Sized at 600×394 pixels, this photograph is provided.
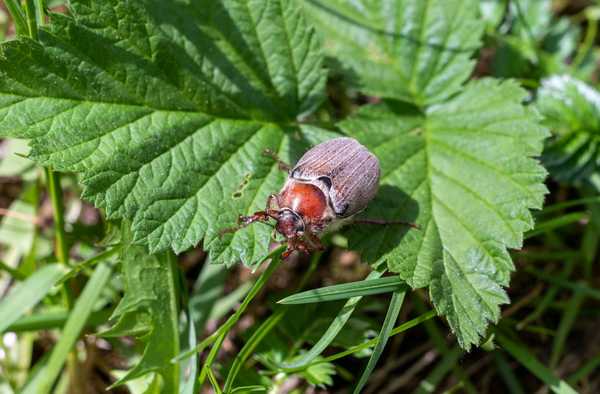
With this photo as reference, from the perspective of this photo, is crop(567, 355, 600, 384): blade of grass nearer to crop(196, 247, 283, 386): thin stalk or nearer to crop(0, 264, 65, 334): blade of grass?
crop(196, 247, 283, 386): thin stalk

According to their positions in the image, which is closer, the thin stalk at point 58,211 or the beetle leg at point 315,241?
the beetle leg at point 315,241

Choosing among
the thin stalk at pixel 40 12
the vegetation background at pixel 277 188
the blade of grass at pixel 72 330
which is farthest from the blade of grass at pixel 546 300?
the thin stalk at pixel 40 12

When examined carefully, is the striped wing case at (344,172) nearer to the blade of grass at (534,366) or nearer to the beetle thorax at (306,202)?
the beetle thorax at (306,202)

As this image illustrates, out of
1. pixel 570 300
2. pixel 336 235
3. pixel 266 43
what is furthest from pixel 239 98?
pixel 570 300

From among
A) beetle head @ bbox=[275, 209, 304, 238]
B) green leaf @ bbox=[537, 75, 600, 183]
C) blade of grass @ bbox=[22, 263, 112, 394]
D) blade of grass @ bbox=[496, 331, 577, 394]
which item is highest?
Result: beetle head @ bbox=[275, 209, 304, 238]

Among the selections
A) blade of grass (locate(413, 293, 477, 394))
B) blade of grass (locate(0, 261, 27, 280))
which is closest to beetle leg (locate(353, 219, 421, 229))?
blade of grass (locate(413, 293, 477, 394))

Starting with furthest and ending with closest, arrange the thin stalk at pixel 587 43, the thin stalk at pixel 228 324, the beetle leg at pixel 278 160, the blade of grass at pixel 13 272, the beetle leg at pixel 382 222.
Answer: the thin stalk at pixel 587 43 → the blade of grass at pixel 13 272 → the beetle leg at pixel 278 160 → the beetle leg at pixel 382 222 → the thin stalk at pixel 228 324

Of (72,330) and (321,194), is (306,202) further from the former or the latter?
(72,330)
